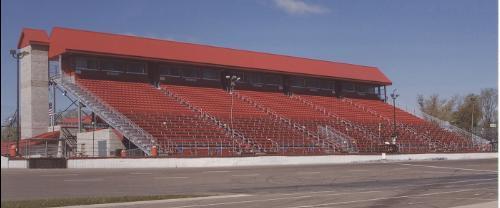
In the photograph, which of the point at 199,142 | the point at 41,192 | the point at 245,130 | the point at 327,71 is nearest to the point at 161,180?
the point at 41,192

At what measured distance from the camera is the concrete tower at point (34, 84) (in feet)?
156

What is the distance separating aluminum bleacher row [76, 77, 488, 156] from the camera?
1789 inches

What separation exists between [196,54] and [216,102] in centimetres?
662

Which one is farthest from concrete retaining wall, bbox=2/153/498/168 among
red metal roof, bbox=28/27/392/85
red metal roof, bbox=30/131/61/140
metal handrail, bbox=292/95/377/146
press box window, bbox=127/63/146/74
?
press box window, bbox=127/63/146/74

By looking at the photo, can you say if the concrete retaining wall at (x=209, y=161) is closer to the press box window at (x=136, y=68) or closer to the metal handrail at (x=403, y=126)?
the metal handrail at (x=403, y=126)

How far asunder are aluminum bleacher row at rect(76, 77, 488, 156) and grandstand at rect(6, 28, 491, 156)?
0.11 m

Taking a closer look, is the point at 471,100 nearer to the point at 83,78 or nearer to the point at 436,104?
the point at 436,104

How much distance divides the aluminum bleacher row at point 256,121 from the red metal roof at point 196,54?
248 centimetres

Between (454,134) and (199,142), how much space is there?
35.0 metres

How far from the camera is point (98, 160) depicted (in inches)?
1458

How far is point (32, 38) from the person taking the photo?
49469 mm

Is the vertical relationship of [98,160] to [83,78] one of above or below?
below

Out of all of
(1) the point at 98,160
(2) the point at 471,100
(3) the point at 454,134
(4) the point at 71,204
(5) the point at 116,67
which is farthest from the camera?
(2) the point at 471,100

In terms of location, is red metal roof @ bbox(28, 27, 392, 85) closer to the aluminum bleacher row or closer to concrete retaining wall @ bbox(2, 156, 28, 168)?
the aluminum bleacher row
